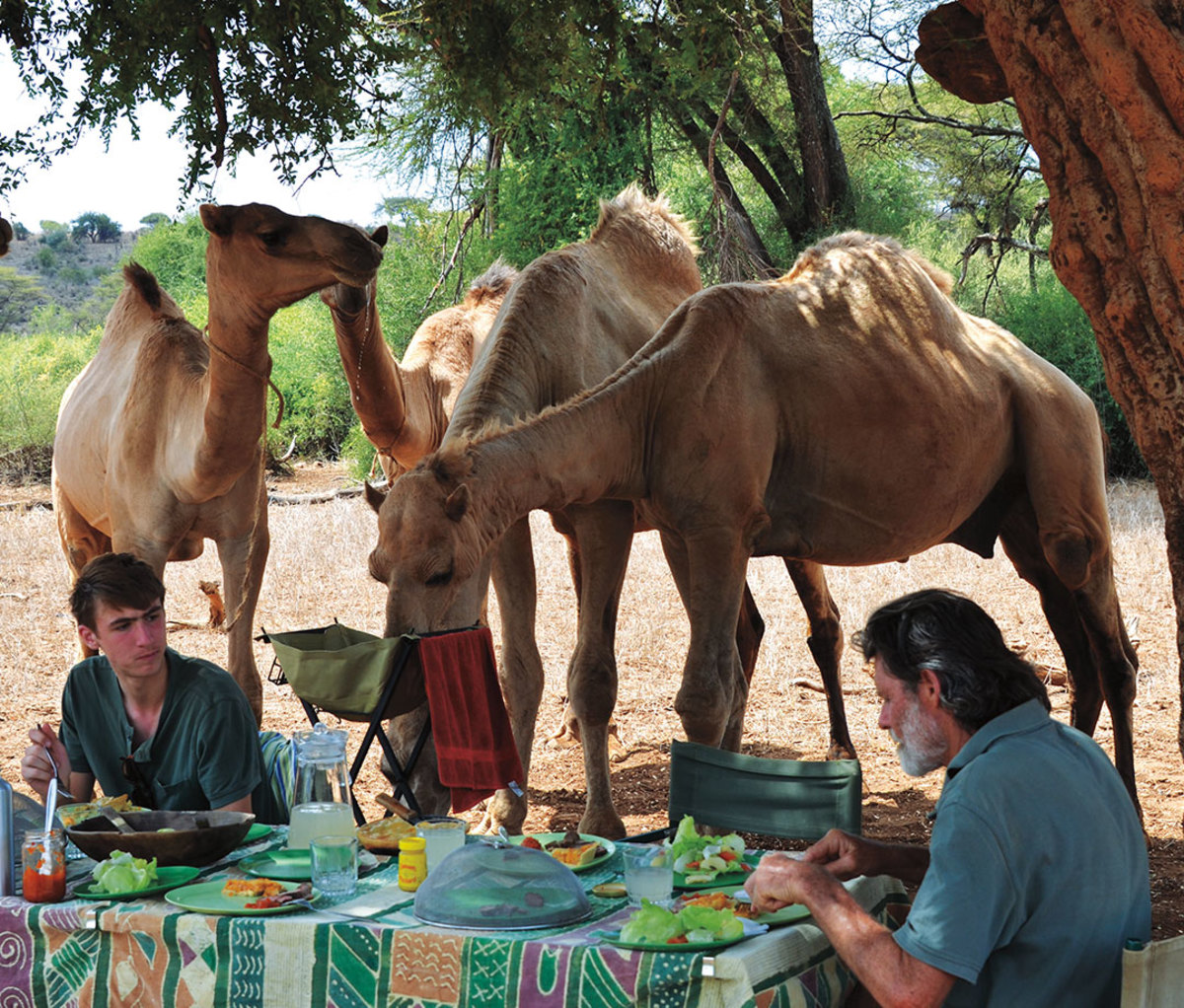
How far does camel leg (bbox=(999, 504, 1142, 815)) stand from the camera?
6.85 m

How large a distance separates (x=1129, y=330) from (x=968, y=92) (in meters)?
1.40

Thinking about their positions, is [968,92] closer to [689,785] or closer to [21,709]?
[689,785]

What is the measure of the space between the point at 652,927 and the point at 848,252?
5137 mm

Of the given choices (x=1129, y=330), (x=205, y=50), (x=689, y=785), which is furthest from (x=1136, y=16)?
A: (x=205, y=50)

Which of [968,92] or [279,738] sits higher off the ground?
[968,92]

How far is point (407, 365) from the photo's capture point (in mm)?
8516

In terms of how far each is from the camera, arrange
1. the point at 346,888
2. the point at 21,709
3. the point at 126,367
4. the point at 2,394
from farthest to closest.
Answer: the point at 2,394
the point at 21,709
the point at 126,367
the point at 346,888

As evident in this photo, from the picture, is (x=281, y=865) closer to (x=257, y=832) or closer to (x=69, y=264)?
(x=257, y=832)

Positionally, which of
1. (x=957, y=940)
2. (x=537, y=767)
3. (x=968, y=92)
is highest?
A: (x=968, y=92)

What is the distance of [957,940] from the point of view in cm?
248

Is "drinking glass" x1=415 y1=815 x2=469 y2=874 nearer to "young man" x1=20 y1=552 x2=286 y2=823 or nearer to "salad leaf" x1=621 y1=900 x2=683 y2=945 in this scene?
"salad leaf" x1=621 y1=900 x2=683 y2=945

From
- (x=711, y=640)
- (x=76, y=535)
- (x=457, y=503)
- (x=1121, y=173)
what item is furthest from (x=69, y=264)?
(x=1121, y=173)

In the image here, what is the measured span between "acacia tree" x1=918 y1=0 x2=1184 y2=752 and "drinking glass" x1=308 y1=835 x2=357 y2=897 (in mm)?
2801

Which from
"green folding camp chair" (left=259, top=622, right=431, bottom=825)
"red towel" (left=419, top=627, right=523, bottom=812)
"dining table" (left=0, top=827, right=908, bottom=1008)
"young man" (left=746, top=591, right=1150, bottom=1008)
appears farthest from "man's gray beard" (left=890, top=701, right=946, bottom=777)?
"green folding camp chair" (left=259, top=622, right=431, bottom=825)
